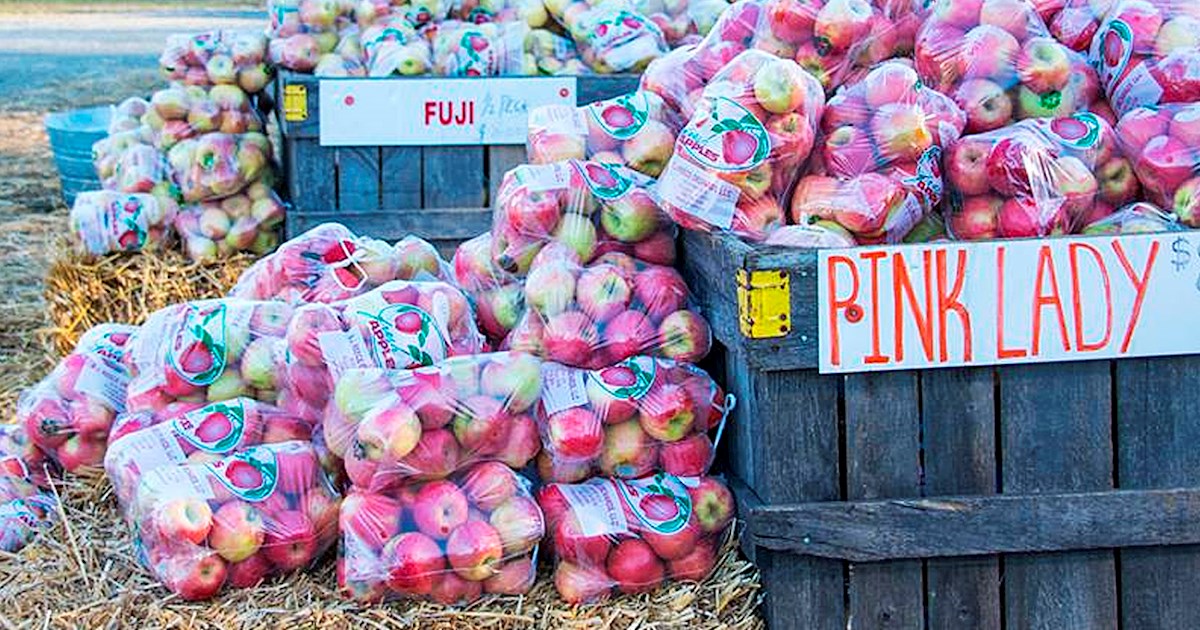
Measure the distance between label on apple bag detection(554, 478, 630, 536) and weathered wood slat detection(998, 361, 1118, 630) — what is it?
667 mm

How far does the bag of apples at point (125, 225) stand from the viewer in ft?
18.8

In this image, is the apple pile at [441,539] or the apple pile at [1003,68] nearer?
the apple pile at [441,539]

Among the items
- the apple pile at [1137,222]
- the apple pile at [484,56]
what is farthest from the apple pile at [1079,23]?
the apple pile at [484,56]

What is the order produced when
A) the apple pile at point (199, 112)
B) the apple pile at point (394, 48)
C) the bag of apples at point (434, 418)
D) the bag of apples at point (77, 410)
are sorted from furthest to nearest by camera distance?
1. the apple pile at point (199, 112)
2. the apple pile at point (394, 48)
3. the bag of apples at point (77, 410)
4. the bag of apples at point (434, 418)

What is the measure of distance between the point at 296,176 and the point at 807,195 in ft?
9.00

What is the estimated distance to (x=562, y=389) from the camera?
305cm

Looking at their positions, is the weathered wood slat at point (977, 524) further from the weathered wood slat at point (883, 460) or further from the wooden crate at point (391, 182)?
the wooden crate at point (391, 182)

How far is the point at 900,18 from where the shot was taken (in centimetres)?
337

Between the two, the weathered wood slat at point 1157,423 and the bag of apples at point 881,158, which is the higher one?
the bag of apples at point 881,158

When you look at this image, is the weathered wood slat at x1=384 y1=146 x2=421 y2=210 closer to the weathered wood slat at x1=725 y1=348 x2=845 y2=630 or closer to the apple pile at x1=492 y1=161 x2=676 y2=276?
the apple pile at x1=492 y1=161 x2=676 y2=276

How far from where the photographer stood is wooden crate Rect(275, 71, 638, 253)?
534cm

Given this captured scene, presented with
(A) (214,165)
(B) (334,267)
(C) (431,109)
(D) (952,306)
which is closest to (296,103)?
(C) (431,109)

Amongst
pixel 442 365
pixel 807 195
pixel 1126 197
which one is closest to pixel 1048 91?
pixel 1126 197

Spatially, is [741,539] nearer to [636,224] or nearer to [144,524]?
[636,224]
